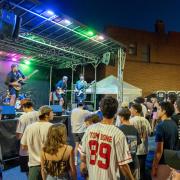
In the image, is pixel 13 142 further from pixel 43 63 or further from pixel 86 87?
pixel 43 63

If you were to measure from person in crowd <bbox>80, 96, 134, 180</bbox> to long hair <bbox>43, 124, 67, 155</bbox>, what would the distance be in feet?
1.00

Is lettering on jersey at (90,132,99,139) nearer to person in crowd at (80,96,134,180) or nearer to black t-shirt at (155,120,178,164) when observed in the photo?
person in crowd at (80,96,134,180)

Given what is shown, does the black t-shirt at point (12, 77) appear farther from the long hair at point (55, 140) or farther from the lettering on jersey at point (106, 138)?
the lettering on jersey at point (106, 138)

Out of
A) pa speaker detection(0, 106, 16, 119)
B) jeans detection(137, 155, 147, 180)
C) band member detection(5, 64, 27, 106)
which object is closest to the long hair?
jeans detection(137, 155, 147, 180)

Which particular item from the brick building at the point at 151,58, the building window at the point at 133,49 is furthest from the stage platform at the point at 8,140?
the building window at the point at 133,49

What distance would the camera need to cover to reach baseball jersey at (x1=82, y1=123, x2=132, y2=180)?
2.96m

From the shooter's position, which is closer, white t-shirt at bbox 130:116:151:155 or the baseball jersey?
the baseball jersey

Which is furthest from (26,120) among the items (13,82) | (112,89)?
(112,89)

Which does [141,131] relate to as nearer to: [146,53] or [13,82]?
[13,82]

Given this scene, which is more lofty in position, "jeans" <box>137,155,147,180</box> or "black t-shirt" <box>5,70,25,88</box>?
"black t-shirt" <box>5,70,25,88</box>

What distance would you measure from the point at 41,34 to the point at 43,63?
271 inches

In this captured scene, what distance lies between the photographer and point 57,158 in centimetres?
327

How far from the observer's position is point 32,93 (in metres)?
18.5

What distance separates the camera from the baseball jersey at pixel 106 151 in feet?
9.72
